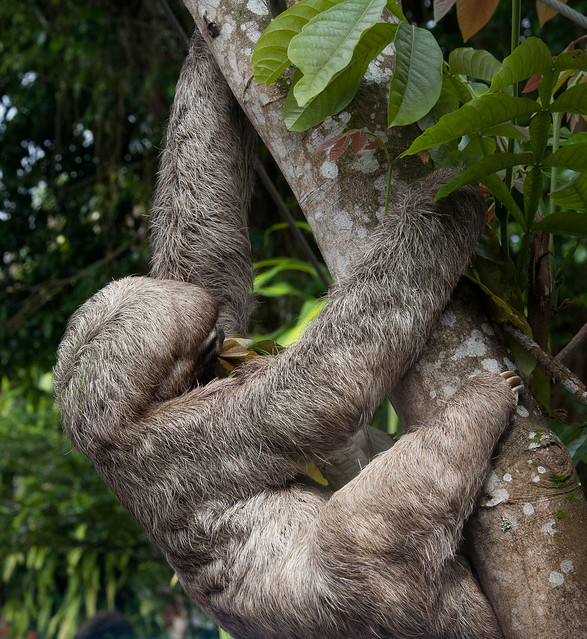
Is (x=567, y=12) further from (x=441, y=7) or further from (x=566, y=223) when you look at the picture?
(x=566, y=223)

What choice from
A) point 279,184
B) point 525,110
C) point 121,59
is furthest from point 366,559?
point 121,59

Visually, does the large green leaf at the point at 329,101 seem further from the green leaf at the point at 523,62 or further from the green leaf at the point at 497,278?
the green leaf at the point at 497,278

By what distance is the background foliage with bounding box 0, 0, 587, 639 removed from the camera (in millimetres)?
8383

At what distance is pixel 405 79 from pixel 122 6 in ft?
25.9

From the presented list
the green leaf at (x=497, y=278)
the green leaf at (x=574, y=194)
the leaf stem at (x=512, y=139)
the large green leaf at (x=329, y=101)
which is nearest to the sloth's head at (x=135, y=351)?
the large green leaf at (x=329, y=101)

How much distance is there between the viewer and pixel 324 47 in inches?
81.1

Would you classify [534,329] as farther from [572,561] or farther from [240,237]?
[240,237]

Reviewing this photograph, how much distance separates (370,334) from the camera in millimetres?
2656

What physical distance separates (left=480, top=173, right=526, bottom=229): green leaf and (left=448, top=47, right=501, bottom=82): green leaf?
444mm

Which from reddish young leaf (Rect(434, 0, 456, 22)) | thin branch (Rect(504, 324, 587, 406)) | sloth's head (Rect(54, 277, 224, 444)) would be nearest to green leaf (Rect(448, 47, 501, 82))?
reddish young leaf (Rect(434, 0, 456, 22))

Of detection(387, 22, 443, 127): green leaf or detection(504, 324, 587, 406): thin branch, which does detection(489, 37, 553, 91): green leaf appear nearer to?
detection(387, 22, 443, 127): green leaf

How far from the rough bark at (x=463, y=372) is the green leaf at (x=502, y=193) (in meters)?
0.27

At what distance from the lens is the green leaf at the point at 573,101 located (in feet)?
7.29

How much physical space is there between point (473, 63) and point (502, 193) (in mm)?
526
